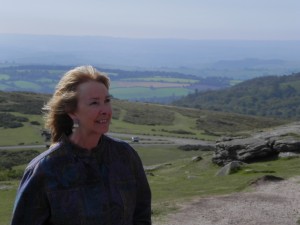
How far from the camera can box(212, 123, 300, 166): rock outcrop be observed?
36.0 m

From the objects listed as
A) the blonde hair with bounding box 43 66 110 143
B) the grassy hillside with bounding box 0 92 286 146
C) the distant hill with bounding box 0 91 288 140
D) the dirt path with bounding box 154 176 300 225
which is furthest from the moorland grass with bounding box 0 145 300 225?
the distant hill with bounding box 0 91 288 140

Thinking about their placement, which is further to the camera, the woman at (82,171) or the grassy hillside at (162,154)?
the grassy hillside at (162,154)

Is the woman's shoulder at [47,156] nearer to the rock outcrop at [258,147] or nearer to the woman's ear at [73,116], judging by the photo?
the woman's ear at [73,116]

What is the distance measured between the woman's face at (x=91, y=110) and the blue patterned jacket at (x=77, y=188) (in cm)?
21

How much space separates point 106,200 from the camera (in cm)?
477

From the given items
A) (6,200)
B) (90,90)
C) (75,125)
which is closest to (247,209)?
(6,200)

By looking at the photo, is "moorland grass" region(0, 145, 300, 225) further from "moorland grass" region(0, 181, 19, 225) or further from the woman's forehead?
the woman's forehead

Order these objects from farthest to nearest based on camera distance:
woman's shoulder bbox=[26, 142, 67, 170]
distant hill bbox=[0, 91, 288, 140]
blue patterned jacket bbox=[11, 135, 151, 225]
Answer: distant hill bbox=[0, 91, 288, 140] < woman's shoulder bbox=[26, 142, 67, 170] < blue patterned jacket bbox=[11, 135, 151, 225]

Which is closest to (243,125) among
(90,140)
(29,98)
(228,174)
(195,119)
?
(195,119)

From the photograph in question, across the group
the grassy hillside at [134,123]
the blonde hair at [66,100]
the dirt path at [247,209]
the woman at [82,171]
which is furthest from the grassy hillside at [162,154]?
the blonde hair at [66,100]

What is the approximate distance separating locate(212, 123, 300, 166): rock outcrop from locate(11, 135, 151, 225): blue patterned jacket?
32.1 m

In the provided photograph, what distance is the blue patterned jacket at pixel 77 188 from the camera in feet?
15.0

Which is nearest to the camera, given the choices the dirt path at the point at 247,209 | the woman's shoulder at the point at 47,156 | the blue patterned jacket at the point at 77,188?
the blue patterned jacket at the point at 77,188

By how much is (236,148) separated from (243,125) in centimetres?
9415
